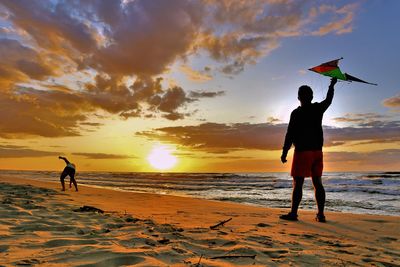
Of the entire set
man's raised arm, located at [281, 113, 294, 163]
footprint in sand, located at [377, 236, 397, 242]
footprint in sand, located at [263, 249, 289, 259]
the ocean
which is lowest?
the ocean

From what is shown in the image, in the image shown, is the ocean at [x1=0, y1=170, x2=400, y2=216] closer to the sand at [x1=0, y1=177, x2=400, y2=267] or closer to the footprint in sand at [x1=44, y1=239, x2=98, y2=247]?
the sand at [x1=0, y1=177, x2=400, y2=267]

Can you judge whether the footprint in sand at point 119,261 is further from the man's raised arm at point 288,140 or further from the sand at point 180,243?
the man's raised arm at point 288,140

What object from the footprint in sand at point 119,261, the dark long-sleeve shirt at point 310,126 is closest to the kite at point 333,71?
the dark long-sleeve shirt at point 310,126

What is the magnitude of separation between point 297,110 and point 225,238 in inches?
130

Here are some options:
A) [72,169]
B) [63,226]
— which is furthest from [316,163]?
[72,169]

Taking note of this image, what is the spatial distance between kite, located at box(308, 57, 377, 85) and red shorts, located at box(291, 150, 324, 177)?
1.47 meters

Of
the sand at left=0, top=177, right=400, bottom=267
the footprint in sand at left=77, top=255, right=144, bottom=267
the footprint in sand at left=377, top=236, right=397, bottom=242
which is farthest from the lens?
the footprint in sand at left=377, top=236, right=397, bottom=242

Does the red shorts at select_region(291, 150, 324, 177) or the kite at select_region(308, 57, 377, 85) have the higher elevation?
the kite at select_region(308, 57, 377, 85)

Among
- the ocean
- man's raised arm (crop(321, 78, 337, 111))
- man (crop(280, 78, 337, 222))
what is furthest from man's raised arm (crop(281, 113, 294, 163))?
the ocean

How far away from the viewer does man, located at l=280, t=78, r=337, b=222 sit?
19.3ft

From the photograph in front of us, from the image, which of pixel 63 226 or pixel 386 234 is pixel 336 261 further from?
pixel 63 226

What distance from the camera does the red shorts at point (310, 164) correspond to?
586 centimetres

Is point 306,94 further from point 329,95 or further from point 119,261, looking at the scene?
point 119,261

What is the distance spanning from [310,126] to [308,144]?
0.35 m
